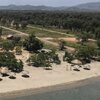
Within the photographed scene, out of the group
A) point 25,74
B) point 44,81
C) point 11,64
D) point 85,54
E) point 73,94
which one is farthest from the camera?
point 85,54

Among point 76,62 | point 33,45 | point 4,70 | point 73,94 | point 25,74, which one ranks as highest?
point 33,45

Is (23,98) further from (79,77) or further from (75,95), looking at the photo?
(79,77)

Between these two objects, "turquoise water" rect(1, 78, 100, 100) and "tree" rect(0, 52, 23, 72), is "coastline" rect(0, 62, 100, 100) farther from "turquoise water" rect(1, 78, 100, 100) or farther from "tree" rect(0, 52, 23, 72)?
"tree" rect(0, 52, 23, 72)

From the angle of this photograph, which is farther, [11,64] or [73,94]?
[11,64]

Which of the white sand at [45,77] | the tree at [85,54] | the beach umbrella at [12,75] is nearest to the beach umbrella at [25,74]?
the white sand at [45,77]

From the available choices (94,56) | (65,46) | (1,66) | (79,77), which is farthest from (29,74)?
(65,46)

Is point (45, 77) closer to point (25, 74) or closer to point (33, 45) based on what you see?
point (25, 74)

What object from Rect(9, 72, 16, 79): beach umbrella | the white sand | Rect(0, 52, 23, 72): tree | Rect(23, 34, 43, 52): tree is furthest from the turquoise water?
Rect(23, 34, 43, 52): tree

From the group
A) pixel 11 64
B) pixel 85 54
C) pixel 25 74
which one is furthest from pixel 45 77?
pixel 85 54
